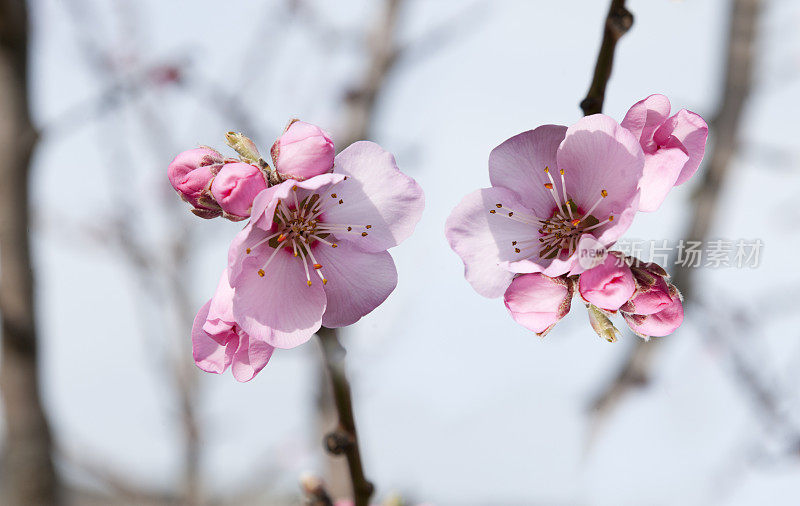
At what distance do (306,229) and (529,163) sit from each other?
1.18ft

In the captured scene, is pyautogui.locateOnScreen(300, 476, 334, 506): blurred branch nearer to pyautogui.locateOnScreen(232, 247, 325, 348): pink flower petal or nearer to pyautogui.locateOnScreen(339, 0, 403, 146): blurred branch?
pyautogui.locateOnScreen(232, 247, 325, 348): pink flower petal

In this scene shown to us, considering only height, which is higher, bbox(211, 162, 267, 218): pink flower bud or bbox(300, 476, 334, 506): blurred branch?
bbox(211, 162, 267, 218): pink flower bud

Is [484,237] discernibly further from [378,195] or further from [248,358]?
[248,358]

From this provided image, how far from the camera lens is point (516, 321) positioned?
2.61 ft

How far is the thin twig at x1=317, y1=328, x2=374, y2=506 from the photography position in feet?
2.67

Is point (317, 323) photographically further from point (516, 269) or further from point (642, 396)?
point (642, 396)

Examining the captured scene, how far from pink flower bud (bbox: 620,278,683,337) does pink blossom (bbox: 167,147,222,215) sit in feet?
1.98

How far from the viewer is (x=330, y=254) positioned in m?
0.93

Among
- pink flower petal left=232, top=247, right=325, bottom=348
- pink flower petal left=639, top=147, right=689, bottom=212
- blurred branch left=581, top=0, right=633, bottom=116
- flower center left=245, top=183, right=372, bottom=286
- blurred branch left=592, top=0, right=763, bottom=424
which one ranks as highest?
blurred branch left=581, top=0, right=633, bottom=116

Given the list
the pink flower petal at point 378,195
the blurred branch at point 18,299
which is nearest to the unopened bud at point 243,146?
the pink flower petal at point 378,195

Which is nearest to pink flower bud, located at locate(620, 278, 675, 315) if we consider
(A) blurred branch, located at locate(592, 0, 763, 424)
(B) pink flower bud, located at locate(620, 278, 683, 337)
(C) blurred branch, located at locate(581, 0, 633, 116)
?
(B) pink flower bud, located at locate(620, 278, 683, 337)

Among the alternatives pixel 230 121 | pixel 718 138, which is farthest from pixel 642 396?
pixel 230 121

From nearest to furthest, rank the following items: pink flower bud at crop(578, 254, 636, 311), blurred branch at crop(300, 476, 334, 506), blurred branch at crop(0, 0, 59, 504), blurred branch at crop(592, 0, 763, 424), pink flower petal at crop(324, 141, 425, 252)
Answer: pink flower bud at crop(578, 254, 636, 311), pink flower petal at crop(324, 141, 425, 252), blurred branch at crop(300, 476, 334, 506), blurred branch at crop(0, 0, 59, 504), blurred branch at crop(592, 0, 763, 424)

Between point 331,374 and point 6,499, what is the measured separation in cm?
206
